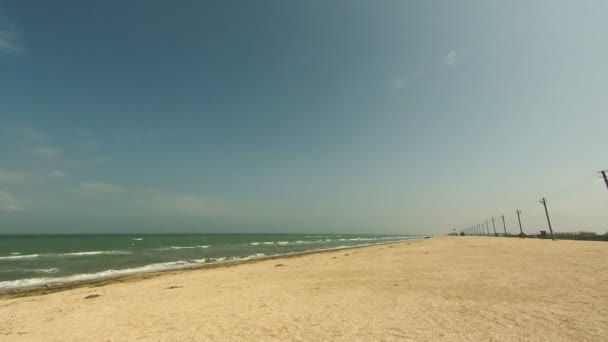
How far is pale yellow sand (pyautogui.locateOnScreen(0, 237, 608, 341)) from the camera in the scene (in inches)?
272

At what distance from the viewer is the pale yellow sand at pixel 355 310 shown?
22.7 ft

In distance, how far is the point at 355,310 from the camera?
8875mm

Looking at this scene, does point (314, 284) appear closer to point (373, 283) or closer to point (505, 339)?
point (373, 283)

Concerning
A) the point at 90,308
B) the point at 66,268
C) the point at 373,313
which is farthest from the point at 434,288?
the point at 66,268

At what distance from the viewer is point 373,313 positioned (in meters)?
8.47

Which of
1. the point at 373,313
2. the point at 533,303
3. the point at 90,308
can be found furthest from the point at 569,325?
the point at 90,308

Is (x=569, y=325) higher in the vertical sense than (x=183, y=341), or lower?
higher

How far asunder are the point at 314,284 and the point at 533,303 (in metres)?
8.62

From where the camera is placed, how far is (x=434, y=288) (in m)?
11.2

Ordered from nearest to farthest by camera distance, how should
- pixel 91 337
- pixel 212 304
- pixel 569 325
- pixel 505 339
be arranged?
pixel 505 339 → pixel 569 325 → pixel 91 337 → pixel 212 304

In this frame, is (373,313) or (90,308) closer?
(373,313)

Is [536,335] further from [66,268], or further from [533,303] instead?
[66,268]

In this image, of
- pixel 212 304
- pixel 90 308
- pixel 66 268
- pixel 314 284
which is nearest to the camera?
pixel 212 304

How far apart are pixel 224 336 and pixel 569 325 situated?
831 centimetres
